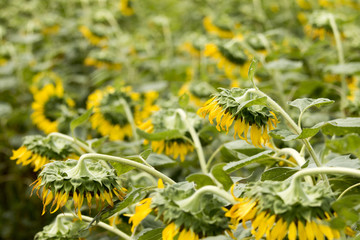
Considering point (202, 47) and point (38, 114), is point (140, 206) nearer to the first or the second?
point (38, 114)

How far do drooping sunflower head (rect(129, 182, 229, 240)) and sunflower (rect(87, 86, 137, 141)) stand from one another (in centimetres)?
96

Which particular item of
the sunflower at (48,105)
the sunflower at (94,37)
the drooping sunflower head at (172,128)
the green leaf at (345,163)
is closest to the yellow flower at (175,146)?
the drooping sunflower head at (172,128)

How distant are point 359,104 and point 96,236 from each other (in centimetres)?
90

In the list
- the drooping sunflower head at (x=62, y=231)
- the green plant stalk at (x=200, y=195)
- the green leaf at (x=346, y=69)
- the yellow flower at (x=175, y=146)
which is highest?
the green plant stalk at (x=200, y=195)

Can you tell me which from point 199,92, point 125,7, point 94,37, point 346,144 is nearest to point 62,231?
point 346,144

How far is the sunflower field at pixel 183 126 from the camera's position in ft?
2.44

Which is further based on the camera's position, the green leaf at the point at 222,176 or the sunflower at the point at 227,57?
the sunflower at the point at 227,57

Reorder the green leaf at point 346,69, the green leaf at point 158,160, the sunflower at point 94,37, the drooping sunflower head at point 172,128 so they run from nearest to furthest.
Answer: the green leaf at point 158,160, the drooping sunflower head at point 172,128, the green leaf at point 346,69, the sunflower at point 94,37

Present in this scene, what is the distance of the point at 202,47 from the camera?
97.3 inches

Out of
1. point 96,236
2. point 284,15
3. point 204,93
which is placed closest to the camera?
point 96,236

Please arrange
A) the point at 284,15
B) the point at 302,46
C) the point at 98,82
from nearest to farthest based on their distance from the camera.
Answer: the point at 302,46 → the point at 98,82 → the point at 284,15

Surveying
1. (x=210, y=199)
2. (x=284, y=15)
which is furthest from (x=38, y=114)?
(x=284, y=15)

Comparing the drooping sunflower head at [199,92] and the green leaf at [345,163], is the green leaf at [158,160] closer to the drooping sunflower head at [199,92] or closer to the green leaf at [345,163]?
the green leaf at [345,163]

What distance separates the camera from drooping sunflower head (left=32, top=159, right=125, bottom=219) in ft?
2.85
